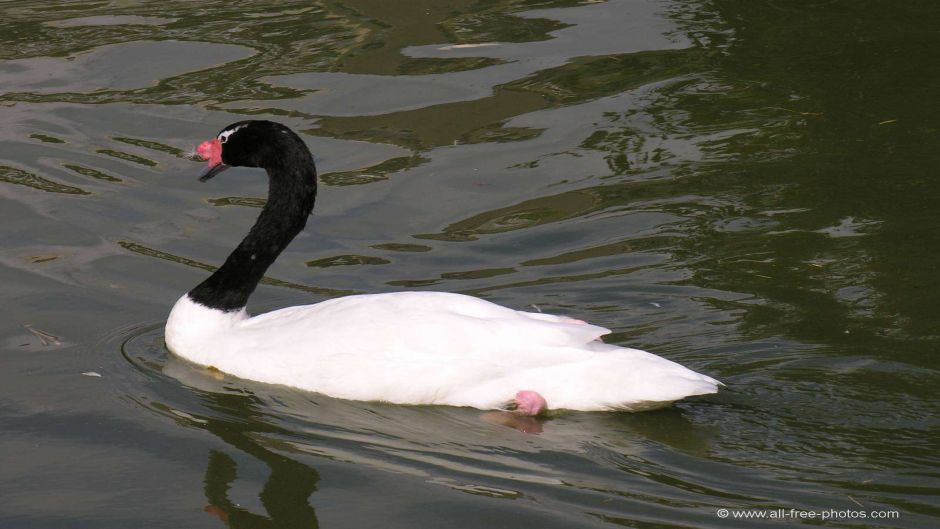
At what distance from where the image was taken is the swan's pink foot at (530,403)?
20.6 ft

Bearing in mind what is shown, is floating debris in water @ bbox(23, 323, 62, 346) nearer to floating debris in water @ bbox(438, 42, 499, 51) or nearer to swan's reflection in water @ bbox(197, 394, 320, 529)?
swan's reflection in water @ bbox(197, 394, 320, 529)

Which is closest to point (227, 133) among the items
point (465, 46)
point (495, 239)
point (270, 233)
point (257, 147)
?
point (257, 147)

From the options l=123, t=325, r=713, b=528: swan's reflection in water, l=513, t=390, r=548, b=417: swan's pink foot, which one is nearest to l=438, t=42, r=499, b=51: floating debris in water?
l=123, t=325, r=713, b=528: swan's reflection in water

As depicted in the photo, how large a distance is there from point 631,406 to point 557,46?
260 inches

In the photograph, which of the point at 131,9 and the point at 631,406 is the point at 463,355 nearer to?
the point at 631,406

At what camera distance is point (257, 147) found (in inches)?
291

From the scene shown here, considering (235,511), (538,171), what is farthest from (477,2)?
(235,511)

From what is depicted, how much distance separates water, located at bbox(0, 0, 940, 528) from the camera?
18.5 feet

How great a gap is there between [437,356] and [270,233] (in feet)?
4.65

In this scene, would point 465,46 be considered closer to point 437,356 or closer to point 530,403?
point 437,356

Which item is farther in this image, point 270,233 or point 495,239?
point 495,239

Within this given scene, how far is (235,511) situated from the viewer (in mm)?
5500

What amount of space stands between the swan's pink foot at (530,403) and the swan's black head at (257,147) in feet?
5.85

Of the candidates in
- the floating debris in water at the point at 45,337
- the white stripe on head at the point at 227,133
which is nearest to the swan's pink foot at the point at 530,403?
the white stripe on head at the point at 227,133
